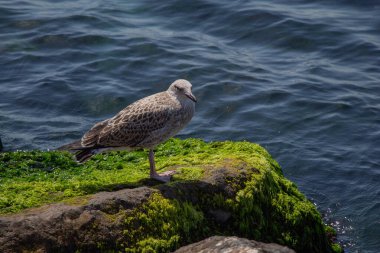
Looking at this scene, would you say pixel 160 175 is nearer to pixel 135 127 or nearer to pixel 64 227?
pixel 135 127

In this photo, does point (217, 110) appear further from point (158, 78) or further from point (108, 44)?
point (108, 44)

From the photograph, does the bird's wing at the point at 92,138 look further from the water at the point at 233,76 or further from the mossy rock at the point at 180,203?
the water at the point at 233,76

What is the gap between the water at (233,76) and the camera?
39.6 feet

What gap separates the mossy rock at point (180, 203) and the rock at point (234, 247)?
923mm

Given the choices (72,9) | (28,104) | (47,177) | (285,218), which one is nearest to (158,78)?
(28,104)

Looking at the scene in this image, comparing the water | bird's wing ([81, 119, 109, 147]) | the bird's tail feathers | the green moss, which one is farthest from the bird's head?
the water

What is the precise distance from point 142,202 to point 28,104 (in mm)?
8471

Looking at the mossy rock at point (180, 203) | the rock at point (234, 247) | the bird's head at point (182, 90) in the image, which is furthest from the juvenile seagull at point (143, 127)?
the rock at point (234, 247)

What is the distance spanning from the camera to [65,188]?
7.23 metres

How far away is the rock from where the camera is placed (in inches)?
209

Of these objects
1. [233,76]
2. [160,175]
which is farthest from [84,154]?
[233,76]

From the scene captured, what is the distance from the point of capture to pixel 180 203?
270 inches

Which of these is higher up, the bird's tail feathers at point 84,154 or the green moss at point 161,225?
the bird's tail feathers at point 84,154

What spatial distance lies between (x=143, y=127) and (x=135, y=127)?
0.10m
